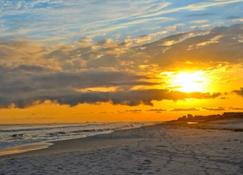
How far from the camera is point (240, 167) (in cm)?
1897

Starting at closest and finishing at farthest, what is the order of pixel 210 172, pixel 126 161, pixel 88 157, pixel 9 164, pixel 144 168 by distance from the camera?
pixel 210 172 → pixel 144 168 → pixel 126 161 → pixel 9 164 → pixel 88 157

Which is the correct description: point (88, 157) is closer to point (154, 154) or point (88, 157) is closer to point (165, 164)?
point (154, 154)

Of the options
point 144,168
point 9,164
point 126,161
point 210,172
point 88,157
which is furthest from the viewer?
point 88,157

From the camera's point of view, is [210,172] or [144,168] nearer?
[210,172]

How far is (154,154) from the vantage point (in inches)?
1018

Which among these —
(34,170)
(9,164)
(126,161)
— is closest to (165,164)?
(126,161)

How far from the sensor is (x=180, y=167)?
1994cm

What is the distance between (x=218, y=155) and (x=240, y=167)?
4.91 m

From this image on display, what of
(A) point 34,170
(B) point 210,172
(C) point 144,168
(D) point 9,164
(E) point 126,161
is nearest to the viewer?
(B) point 210,172

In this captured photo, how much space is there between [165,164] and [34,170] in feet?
20.5

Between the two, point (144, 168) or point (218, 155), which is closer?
point (144, 168)

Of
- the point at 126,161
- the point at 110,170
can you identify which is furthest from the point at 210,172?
the point at 126,161

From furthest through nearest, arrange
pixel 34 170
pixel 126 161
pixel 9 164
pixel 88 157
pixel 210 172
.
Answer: pixel 88 157, pixel 9 164, pixel 126 161, pixel 34 170, pixel 210 172

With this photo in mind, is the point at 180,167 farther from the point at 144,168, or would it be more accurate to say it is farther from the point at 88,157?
the point at 88,157
